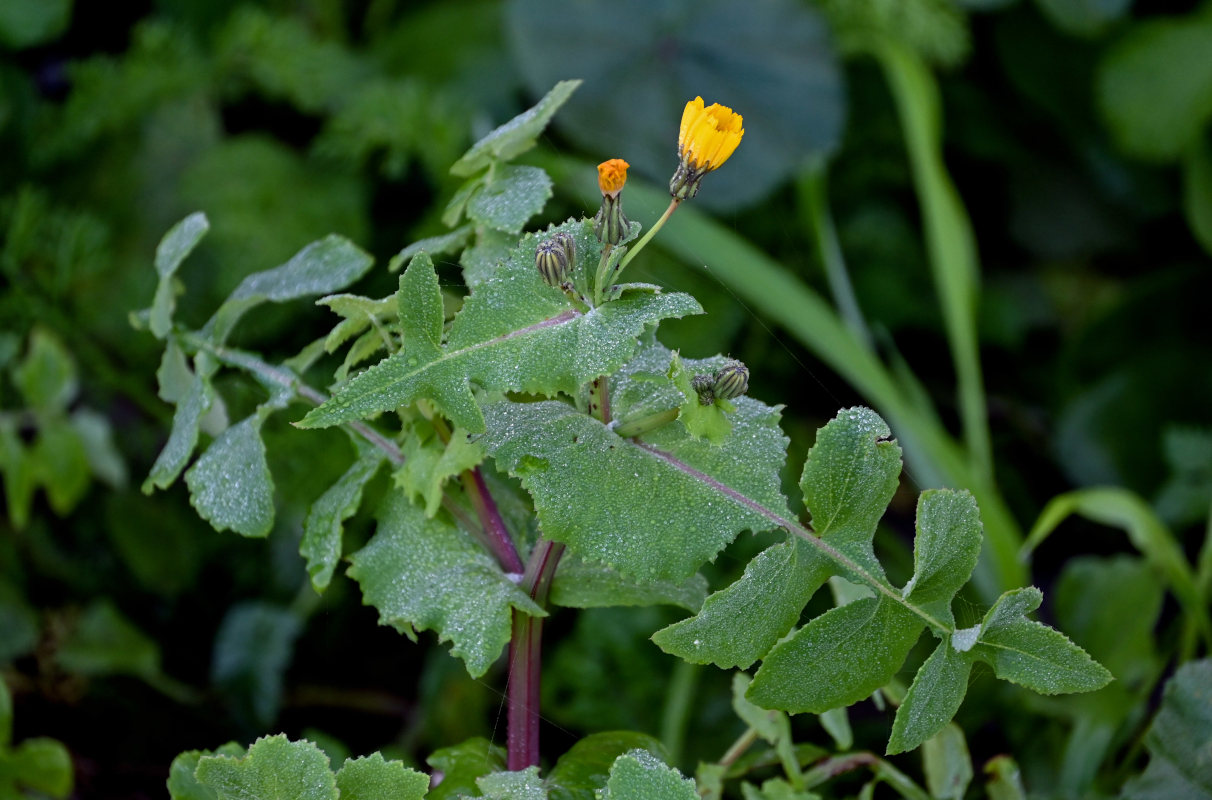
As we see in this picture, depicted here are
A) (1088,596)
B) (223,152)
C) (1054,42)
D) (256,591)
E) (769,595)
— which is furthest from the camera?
(1054,42)

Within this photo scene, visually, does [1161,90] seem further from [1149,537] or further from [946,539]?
[946,539]

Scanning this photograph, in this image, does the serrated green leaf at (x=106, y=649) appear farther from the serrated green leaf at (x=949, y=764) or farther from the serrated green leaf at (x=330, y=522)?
the serrated green leaf at (x=949, y=764)

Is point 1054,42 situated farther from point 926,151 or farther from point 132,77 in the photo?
point 132,77

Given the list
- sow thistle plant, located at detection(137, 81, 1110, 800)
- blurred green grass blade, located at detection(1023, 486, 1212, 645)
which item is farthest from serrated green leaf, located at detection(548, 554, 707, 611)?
blurred green grass blade, located at detection(1023, 486, 1212, 645)

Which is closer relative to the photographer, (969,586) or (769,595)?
(769,595)

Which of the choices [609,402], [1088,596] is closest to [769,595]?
[609,402]

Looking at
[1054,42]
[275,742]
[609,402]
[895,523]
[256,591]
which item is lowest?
[256,591]

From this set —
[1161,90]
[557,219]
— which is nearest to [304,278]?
[557,219]
